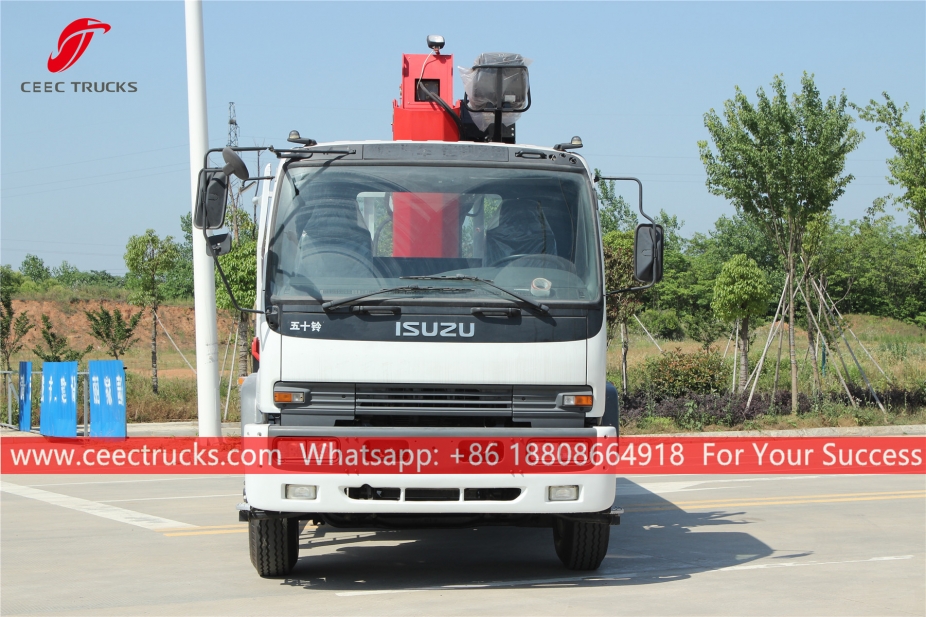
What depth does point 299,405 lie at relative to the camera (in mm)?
6355

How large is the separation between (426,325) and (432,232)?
0.78m

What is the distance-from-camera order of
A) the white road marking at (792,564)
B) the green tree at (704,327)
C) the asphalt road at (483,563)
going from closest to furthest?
the asphalt road at (483,563) → the white road marking at (792,564) → the green tree at (704,327)

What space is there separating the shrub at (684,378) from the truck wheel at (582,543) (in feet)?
43.2

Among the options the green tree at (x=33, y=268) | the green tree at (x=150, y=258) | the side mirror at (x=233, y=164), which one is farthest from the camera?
the green tree at (x=33, y=268)

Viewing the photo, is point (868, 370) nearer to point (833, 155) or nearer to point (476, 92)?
point (833, 155)

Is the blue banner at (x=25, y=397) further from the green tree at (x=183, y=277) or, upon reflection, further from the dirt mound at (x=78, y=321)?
the green tree at (x=183, y=277)

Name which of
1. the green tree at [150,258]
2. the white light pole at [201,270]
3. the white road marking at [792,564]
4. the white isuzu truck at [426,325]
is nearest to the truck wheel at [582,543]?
the white isuzu truck at [426,325]

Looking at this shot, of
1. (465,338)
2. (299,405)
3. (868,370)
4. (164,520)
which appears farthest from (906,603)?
(868,370)

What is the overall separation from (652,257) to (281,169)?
8.62 feet

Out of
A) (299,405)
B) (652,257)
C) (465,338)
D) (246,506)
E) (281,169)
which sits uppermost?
(281,169)

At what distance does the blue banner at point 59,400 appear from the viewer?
1791 centimetres

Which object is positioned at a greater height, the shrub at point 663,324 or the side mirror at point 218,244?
the side mirror at point 218,244

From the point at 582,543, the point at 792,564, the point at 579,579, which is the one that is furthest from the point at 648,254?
the point at 792,564

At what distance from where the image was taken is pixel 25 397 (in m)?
20.3
